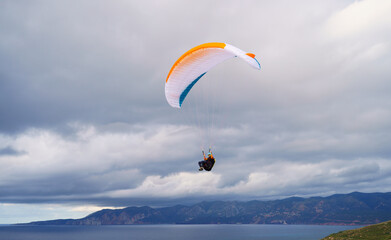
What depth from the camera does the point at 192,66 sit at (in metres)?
35.0

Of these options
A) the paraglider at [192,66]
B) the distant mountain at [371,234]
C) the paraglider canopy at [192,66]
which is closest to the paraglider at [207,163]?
the paraglider at [192,66]

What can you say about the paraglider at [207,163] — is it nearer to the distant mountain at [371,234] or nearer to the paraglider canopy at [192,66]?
the paraglider canopy at [192,66]

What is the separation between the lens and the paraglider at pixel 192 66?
32.7 metres

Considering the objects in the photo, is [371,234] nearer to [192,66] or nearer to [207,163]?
[207,163]

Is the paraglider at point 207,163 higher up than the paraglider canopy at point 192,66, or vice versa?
the paraglider canopy at point 192,66

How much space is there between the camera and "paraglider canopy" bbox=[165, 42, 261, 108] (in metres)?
32.7

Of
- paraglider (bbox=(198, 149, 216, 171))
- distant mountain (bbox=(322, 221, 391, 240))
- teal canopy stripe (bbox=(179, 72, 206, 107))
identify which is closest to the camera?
paraglider (bbox=(198, 149, 216, 171))

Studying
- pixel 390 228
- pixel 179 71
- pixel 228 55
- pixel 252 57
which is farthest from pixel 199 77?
pixel 390 228

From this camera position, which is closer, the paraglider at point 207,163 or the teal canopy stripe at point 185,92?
the paraglider at point 207,163

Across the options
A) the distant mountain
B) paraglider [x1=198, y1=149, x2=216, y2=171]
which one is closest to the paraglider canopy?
paraglider [x1=198, y1=149, x2=216, y2=171]

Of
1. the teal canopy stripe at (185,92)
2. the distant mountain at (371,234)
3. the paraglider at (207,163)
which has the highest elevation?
the teal canopy stripe at (185,92)

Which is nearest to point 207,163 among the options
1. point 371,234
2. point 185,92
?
point 185,92

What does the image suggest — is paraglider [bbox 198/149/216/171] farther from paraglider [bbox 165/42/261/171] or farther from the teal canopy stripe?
the teal canopy stripe

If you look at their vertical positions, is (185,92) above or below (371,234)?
above
